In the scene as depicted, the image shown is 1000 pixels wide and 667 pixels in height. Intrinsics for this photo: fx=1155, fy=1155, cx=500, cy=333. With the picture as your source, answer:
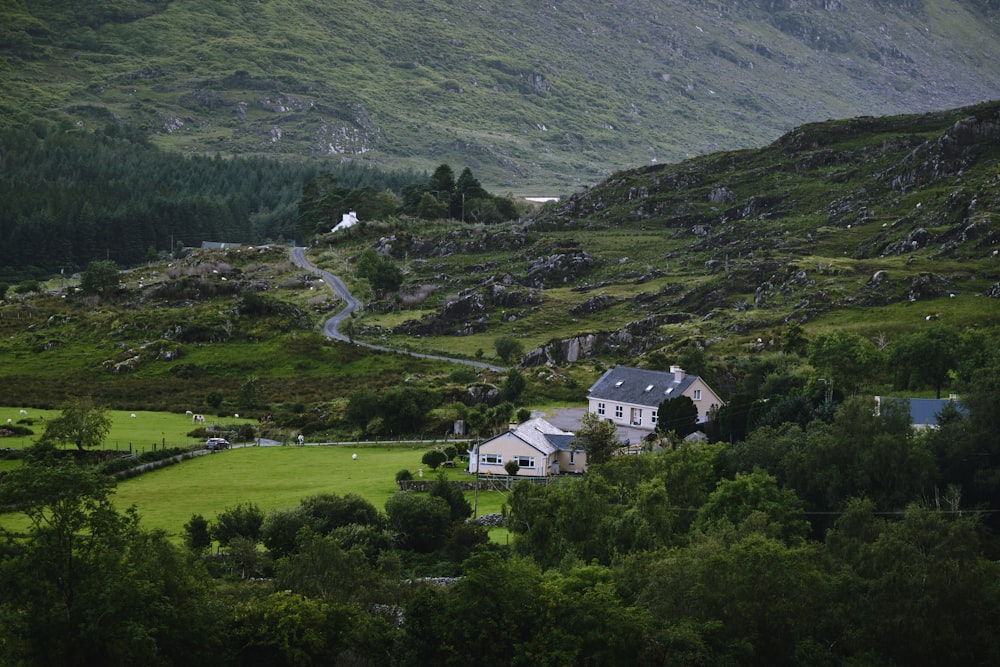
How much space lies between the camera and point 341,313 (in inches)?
5901

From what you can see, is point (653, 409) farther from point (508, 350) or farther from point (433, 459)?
point (508, 350)

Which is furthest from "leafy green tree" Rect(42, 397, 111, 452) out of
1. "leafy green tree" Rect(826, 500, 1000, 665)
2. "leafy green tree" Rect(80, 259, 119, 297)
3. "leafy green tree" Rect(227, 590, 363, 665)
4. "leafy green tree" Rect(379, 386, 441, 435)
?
"leafy green tree" Rect(80, 259, 119, 297)

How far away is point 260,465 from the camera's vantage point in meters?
76.3

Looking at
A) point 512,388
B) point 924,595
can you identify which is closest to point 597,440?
point 512,388

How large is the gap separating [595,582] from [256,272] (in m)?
135

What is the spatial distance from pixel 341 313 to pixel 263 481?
79841mm

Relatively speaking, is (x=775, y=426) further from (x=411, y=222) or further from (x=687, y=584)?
(x=411, y=222)

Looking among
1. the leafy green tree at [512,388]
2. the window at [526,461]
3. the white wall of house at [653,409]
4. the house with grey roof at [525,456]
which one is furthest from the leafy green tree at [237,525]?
the leafy green tree at [512,388]

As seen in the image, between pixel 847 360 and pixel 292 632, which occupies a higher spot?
pixel 847 360

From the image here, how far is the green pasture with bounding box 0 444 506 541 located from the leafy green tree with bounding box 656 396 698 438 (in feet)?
52.5

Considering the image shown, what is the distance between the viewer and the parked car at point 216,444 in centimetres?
8188

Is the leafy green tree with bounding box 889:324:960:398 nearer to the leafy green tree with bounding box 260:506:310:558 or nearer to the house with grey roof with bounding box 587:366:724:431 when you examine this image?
the house with grey roof with bounding box 587:366:724:431

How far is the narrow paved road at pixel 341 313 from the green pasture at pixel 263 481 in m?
38.7

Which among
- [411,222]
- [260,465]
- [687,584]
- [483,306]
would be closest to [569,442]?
[260,465]
